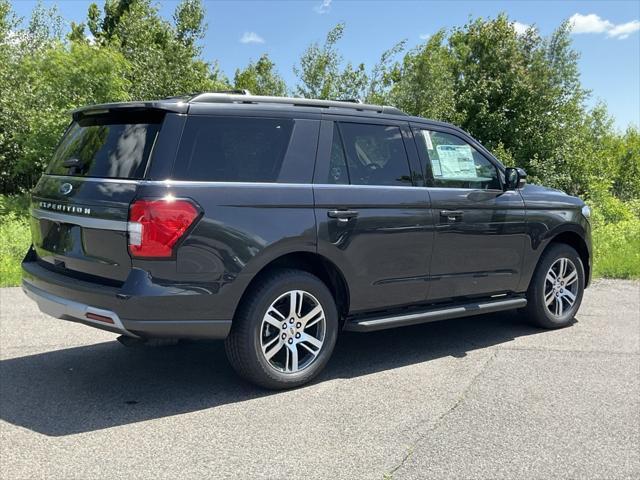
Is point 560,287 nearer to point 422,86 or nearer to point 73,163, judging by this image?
point 73,163

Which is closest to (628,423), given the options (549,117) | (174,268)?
(174,268)

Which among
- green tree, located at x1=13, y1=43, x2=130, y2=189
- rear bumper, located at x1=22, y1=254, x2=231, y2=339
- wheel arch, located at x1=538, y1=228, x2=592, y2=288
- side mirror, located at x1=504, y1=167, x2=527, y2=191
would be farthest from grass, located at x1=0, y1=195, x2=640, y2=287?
rear bumper, located at x1=22, y1=254, x2=231, y2=339

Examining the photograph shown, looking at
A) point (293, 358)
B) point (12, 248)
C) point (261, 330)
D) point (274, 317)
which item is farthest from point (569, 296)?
point (12, 248)

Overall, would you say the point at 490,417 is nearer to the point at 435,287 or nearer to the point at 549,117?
the point at 435,287

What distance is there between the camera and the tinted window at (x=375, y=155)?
477cm

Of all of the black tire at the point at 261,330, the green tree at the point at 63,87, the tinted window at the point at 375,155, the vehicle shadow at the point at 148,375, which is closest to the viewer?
the vehicle shadow at the point at 148,375

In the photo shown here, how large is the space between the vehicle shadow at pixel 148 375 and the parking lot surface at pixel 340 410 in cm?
2

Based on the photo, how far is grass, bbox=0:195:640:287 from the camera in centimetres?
908

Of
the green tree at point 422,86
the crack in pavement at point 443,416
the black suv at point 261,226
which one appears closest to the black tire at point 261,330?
the black suv at point 261,226

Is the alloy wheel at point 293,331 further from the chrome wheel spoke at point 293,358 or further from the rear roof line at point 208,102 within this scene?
the rear roof line at point 208,102

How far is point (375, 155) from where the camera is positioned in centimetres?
491

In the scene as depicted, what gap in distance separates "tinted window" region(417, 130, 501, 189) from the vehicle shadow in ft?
4.82

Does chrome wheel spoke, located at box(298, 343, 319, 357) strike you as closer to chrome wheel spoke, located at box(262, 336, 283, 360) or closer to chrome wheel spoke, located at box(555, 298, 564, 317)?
chrome wheel spoke, located at box(262, 336, 283, 360)

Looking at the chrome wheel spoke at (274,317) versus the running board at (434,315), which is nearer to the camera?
the chrome wheel spoke at (274,317)
